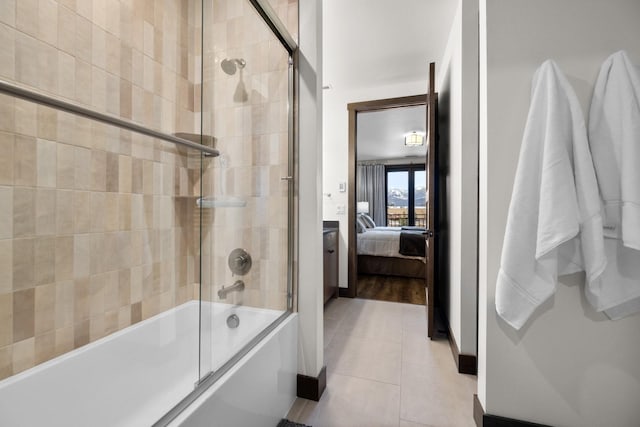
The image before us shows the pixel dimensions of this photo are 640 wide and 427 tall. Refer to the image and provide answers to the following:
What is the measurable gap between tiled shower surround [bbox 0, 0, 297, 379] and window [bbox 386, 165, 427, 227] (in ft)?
22.2

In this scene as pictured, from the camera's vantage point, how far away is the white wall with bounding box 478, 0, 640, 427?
45.6 inches

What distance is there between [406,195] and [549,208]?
23.1 feet

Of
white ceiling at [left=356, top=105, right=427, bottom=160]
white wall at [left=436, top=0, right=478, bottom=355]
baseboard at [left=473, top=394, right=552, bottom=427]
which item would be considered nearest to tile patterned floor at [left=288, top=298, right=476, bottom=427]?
baseboard at [left=473, top=394, right=552, bottom=427]

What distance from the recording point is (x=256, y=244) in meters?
1.47

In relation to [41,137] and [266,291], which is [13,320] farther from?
[266,291]

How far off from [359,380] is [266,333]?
0.78 m

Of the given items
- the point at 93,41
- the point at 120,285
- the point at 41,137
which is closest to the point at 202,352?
the point at 120,285

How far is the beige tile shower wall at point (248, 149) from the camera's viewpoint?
121cm

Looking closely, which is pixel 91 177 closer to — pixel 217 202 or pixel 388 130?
pixel 217 202

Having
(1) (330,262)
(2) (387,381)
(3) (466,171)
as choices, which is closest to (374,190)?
(1) (330,262)

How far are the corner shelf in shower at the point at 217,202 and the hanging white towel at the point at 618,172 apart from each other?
4.93 feet

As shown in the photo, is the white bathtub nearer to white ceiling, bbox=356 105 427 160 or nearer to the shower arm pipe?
the shower arm pipe

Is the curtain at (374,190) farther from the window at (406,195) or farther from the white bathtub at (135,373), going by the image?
the white bathtub at (135,373)

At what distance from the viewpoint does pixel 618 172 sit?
1093 millimetres
